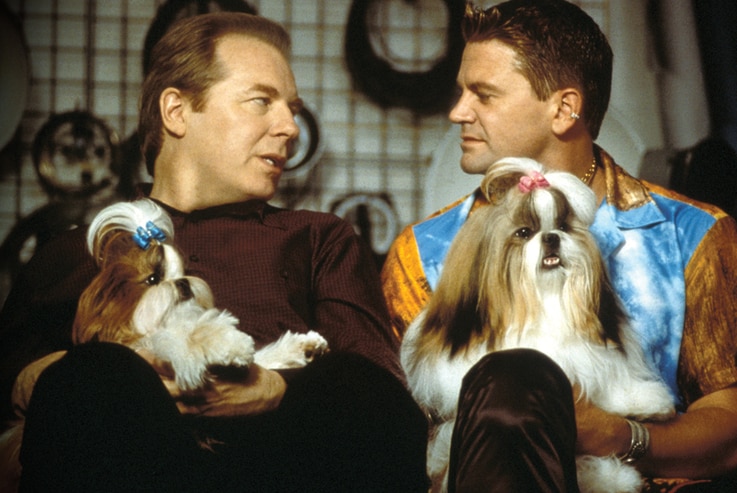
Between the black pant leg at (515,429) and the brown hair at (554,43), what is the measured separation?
636 millimetres

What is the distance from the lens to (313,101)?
2.34 meters

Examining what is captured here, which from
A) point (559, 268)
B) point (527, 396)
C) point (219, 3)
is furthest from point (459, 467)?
point (219, 3)

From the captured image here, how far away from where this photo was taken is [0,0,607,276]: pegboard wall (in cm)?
234

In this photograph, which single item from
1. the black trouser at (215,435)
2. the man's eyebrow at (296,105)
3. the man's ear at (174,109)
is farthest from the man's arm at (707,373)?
the man's ear at (174,109)

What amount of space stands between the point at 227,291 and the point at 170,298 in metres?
0.18

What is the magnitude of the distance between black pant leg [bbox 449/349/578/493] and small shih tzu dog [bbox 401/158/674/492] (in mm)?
107

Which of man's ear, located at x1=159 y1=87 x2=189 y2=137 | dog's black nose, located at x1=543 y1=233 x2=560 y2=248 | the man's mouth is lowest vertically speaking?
dog's black nose, located at x1=543 y1=233 x2=560 y2=248

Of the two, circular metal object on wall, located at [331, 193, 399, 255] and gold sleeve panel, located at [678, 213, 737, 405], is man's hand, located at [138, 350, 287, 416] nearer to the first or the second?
circular metal object on wall, located at [331, 193, 399, 255]

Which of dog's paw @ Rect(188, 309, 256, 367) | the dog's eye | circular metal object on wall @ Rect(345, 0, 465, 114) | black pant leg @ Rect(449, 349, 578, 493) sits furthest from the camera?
circular metal object on wall @ Rect(345, 0, 465, 114)

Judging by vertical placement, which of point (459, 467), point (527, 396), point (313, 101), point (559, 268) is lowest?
point (459, 467)

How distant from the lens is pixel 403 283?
2217mm

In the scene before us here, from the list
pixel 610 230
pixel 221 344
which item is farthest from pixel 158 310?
pixel 610 230

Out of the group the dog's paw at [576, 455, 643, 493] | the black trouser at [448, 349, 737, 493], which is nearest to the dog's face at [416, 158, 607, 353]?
the black trouser at [448, 349, 737, 493]

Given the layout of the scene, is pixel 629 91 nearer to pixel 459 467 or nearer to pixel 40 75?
pixel 459 467
